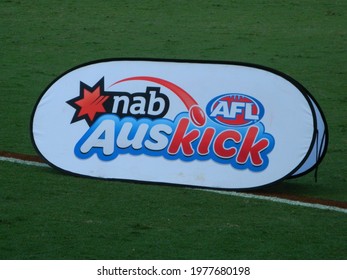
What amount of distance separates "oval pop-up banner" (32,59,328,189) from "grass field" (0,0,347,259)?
0.18m

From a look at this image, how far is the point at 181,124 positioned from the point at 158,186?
523mm

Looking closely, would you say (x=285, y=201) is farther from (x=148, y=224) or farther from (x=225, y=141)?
(x=148, y=224)

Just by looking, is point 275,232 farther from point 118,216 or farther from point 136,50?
point 136,50

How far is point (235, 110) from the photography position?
792 centimetres

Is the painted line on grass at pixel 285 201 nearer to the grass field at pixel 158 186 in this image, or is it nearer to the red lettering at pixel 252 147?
the grass field at pixel 158 186

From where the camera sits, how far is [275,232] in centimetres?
711

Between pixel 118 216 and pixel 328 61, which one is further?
pixel 328 61

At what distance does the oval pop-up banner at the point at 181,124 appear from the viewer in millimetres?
7844

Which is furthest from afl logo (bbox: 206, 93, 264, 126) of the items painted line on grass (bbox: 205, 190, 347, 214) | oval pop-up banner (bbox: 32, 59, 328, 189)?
painted line on grass (bbox: 205, 190, 347, 214)

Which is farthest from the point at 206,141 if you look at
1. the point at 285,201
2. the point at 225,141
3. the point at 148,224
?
the point at 148,224

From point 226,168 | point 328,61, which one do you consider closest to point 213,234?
point 226,168

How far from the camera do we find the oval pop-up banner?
784 cm

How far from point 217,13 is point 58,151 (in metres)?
8.10

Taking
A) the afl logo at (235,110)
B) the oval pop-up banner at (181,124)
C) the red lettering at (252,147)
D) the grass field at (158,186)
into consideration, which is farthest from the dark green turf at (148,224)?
the afl logo at (235,110)
